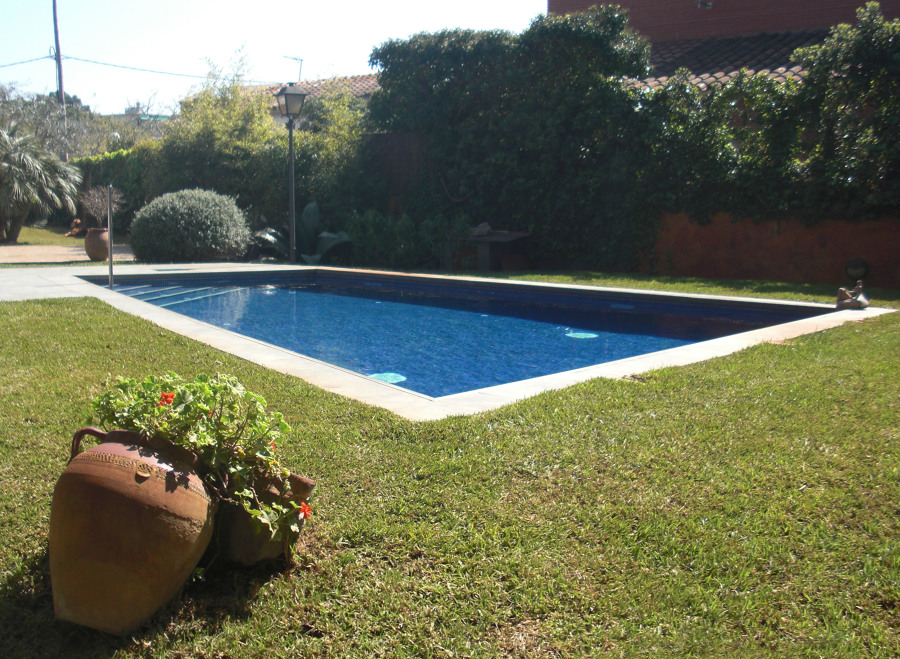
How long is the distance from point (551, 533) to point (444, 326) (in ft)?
21.6

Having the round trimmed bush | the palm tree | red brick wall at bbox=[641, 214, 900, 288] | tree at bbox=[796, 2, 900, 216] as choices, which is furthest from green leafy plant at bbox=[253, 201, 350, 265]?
the palm tree

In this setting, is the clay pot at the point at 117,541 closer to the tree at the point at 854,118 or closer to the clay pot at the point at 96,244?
the tree at the point at 854,118

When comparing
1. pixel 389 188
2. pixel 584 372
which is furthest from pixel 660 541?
pixel 389 188

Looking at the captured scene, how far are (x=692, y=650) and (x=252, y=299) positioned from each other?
1044cm

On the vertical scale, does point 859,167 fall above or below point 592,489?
above

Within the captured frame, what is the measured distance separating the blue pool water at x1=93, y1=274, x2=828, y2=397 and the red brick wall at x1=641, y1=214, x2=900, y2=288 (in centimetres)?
346

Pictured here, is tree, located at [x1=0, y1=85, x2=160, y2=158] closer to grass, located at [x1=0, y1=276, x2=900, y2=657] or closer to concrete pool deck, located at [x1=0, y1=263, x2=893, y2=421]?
concrete pool deck, located at [x1=0, y1=263, x2=893, y2=421]

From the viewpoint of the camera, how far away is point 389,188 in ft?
54.4

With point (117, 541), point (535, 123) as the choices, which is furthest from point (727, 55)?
point (117, 541)

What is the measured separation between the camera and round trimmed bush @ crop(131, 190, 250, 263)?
1471cm

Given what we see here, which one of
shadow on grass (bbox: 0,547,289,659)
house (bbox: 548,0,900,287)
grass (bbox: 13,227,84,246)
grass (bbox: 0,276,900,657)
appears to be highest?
house (bbox: 548,0,900,287)

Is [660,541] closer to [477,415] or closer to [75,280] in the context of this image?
[477,415]

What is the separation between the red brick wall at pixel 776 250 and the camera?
11055 mm

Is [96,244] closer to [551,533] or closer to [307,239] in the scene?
[307,239]
